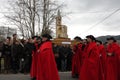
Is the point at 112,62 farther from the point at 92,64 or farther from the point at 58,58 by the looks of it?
the point at 58,58

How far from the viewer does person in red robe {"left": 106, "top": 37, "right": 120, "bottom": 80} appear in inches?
568

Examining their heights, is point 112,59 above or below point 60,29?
below

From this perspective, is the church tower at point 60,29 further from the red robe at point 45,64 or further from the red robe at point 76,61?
the red robe at point 45,64

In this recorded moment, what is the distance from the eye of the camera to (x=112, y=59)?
1453 cm

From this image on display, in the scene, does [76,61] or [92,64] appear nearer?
[92,64]

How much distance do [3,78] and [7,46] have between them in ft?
9.22

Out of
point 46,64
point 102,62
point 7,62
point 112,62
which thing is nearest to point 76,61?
point 7,62

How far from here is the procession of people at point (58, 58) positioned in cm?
1185

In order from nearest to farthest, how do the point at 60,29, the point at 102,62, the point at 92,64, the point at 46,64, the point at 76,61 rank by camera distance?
the point at 46,64 < the point at 92,64 < the point at 102,62 < the point at 76,61 < the point at 60,29

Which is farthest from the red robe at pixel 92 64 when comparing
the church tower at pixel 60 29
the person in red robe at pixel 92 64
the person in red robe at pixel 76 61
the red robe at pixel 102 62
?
the church tower at pixel 60 29

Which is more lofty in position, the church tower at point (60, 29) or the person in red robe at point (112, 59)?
the church tower at point (60, 29)

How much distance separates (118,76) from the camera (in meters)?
14.8

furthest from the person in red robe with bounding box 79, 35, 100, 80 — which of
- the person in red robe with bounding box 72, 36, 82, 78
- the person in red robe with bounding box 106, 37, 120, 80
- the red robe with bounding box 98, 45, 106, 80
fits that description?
the person in red robe with bounding box 72, 36, 82, 78

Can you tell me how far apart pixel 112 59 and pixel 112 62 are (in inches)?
4.5
